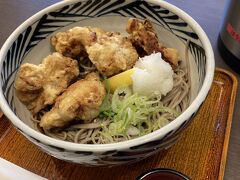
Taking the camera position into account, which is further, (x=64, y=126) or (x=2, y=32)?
(x=2, y=32)

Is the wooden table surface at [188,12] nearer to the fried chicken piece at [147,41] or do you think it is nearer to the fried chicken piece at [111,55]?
the fried chicken piece at [147,41]

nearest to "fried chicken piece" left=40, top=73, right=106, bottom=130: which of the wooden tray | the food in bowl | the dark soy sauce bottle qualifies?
the food in bowl

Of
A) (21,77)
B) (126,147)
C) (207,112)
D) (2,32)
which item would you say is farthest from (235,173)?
(2,32)

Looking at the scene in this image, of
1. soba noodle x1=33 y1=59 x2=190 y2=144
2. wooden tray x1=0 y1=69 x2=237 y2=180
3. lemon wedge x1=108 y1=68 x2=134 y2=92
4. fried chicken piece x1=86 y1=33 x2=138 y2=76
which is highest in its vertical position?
fried chicken piece x1=86 y1=33 x2=138 y2=76

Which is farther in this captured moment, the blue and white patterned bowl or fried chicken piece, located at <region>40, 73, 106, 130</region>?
fried chicken piece, located at <region>40, 73, 106, 130</region>

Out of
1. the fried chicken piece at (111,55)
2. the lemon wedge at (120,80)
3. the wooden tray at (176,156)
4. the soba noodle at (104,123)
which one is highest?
the fried chicken piece at (111,55)

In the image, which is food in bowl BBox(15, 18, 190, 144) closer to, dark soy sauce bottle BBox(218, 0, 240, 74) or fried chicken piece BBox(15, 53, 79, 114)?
fried chicken piece BBox(15, 53, 79, 114)

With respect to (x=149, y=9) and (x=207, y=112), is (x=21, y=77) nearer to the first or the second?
(x=149, y=9)

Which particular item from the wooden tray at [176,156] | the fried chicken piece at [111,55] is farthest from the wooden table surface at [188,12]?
the fried chicken piece at [111,55]
